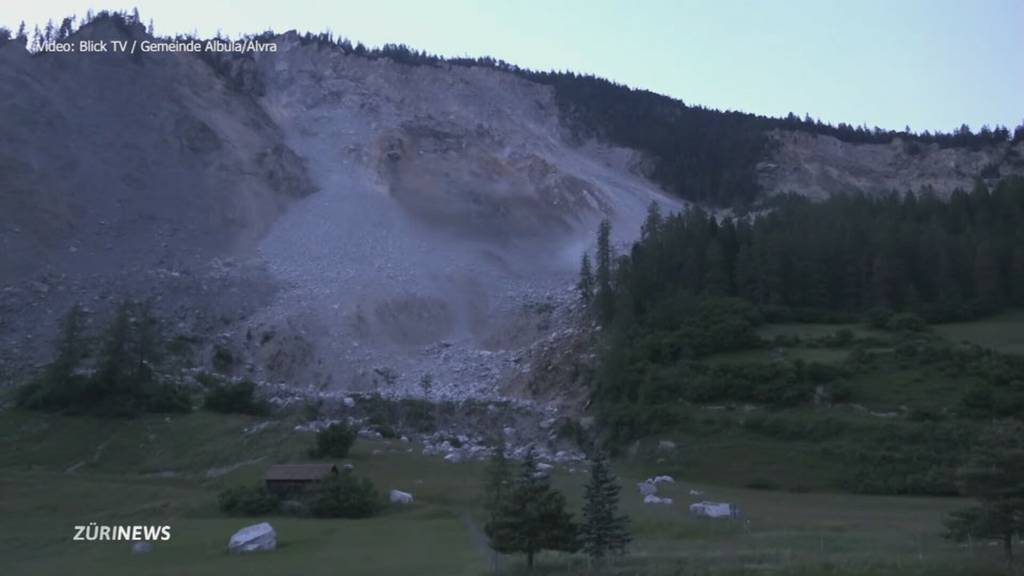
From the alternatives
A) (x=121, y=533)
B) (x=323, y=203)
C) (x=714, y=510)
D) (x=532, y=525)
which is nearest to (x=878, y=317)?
(x=714, y=510)

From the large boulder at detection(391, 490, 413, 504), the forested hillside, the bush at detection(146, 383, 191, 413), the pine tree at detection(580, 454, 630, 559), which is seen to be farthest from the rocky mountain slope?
the pine tree at detection(580, 454, 630, 559)

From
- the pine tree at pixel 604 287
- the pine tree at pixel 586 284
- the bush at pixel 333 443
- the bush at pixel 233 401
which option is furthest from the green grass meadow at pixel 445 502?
the pine tree at pixel 586 284

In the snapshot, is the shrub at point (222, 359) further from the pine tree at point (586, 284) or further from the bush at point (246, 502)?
the bush at point (246, 502)

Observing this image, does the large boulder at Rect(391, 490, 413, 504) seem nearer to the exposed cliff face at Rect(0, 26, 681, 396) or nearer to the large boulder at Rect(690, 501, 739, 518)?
the large boulder at Rect(690, 501, 739, 518)

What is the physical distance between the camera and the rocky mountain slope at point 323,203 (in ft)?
250

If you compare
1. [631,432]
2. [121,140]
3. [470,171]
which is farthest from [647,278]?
[121,140]

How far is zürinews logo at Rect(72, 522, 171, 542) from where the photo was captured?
31.8 metres

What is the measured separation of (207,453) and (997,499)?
1617 inches

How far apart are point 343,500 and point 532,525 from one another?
1447 centimetres

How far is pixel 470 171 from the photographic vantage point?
111 meters

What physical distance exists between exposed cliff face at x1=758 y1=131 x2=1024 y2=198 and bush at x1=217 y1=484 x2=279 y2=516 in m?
96.0

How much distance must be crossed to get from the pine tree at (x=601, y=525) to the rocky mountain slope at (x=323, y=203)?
42.3 meters

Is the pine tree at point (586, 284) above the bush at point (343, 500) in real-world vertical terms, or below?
above

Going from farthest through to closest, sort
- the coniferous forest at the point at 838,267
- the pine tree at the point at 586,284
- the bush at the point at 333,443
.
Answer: the pine tree at the point at 586,284, the coniferous forest at the point at 838,267, the bush at the point at 333,443
